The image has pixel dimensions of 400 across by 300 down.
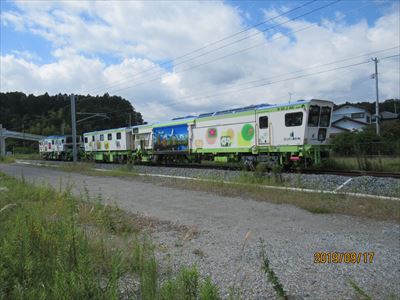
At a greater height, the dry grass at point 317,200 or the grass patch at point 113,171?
the grass patch at point 113,171

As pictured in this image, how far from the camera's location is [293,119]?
58.0 ft

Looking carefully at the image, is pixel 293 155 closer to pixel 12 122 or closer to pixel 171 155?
pixel 171 155

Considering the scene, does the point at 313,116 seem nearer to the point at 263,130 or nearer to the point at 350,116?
the point at 263,130

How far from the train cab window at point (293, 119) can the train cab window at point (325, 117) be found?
1.45 m

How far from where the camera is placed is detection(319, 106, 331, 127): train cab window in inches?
717

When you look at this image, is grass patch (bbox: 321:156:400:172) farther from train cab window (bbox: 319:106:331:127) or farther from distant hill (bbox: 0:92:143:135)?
distant hill (bbox: 0:92:143:135)

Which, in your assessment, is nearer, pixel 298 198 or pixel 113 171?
pixel 298 198

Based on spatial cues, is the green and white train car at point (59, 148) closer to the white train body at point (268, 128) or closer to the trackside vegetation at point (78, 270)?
the white train body at point (268, 128)

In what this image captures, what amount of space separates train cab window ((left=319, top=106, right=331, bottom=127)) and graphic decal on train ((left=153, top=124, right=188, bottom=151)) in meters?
9.96

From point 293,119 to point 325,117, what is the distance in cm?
206

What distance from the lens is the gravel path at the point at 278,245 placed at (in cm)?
412

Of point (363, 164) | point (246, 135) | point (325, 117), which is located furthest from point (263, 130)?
point (363, 164)
